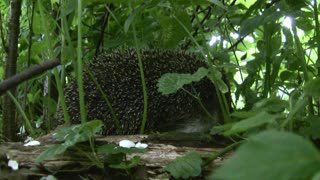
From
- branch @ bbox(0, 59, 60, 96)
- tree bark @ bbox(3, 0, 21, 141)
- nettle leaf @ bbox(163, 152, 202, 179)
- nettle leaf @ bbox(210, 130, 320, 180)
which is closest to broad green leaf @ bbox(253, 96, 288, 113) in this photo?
nettle leaf @ bbox(163, 152, 202, 179)

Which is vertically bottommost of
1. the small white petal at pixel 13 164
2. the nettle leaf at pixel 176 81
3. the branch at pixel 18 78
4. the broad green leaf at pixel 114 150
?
the small white petal at pixel 13 164

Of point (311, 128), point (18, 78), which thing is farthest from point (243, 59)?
point (18, 78)

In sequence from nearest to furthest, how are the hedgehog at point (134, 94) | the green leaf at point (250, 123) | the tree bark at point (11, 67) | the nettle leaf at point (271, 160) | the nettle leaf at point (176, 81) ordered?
the nettle leaf at point (271, 160) < the green leaf at point (250, 123) < the nettle leaf at point (176, 81) < the tree bark at point (11, 67) < the hedgehog at point (134, 94)

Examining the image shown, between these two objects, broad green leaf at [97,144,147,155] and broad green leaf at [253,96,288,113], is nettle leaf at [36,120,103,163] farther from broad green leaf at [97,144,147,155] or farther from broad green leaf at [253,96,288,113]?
broad green leaf at [253,96,288,113]

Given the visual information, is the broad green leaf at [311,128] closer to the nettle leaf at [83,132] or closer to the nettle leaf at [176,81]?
the nettle leaf at [176,81]

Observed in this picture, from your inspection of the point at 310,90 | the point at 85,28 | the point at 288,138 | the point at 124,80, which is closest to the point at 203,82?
the point at 124,80

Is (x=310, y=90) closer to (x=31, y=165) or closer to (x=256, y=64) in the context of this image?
(x=31, y=165)

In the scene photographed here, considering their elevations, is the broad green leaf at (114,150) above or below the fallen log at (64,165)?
above

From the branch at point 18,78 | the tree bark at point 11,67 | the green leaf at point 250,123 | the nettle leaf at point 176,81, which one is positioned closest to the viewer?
the green leaf at point 250,123

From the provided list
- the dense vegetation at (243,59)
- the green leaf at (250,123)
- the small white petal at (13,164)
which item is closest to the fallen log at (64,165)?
the small white petal at (13,164)
